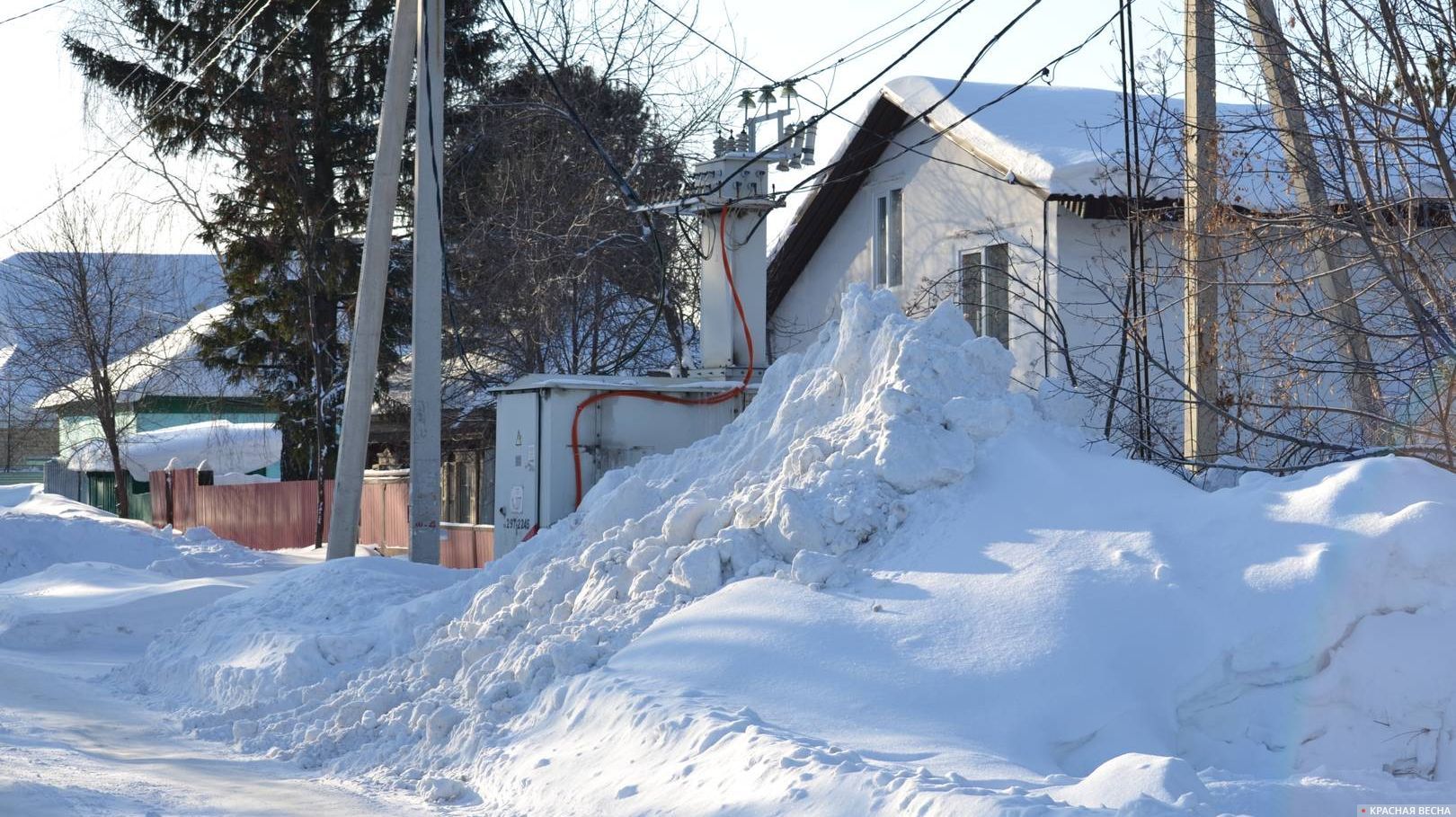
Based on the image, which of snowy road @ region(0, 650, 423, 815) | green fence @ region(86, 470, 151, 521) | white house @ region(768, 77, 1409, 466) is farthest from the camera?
green fence @ region(86, 470, 151, 521)

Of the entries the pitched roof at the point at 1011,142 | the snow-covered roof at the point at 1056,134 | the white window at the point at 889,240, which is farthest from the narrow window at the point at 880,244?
the snow-covered roof at the point at 1056,134

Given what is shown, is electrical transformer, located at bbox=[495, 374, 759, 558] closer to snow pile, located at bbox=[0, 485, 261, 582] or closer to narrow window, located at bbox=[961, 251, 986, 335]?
→ narrow window, located at bbox=[961, 251, 986, 335]

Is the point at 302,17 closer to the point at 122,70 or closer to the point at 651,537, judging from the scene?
the point at 122,70

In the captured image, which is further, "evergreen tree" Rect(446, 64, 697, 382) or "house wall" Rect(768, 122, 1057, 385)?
"evergreen tree" Rect(446, 64, 697, 382)

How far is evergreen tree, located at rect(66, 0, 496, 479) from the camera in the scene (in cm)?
2353

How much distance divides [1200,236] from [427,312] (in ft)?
21.9

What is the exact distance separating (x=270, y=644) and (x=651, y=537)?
3.19 meters

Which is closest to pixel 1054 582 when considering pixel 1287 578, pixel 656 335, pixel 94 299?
pixel 1287 578

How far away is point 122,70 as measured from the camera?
76.8 feet

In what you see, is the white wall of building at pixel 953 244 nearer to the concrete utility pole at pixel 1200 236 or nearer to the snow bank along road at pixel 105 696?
the concrete utility pole at pixel 1200 236

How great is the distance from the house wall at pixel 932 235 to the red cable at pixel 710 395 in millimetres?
2371

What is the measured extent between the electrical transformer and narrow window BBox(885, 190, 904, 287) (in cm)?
704

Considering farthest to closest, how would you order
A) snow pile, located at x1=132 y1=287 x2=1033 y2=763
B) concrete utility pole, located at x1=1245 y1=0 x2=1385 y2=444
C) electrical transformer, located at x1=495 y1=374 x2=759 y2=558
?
electrical transformer, located at x1=495 y1=374 x2=759 y2=558, concrete utility pole, located at x1=1245 y1=0 x2=1385 y2=444, snow pile, located at x1=132 y1=287 x2=1033 y2=763

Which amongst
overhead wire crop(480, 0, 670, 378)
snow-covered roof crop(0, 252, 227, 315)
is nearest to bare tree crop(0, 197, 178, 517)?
snow-covered roof crop(0, 252, 227, 315)
